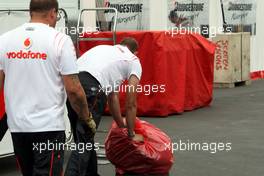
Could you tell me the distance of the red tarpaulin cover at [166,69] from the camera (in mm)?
12297

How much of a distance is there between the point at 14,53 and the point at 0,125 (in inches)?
95.5

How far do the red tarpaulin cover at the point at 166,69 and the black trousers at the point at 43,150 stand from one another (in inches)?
270

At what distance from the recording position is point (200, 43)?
44.1 feet

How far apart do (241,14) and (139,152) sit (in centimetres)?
1436

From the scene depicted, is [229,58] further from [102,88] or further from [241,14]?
[102,88]

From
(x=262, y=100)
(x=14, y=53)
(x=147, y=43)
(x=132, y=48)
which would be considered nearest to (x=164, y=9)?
(x=262, y=100)

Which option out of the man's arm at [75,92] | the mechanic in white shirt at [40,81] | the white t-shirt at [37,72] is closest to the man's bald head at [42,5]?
the mechanic in white shirt at [40,81]

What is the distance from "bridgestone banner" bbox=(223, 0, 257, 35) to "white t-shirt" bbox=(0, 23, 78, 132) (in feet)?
50.4

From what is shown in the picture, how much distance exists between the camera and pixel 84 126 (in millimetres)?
6508

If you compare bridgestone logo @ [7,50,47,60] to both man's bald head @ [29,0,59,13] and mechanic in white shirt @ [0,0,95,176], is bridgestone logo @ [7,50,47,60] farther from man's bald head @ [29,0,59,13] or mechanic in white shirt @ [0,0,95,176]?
man's bald head @ [29,0,59,13]

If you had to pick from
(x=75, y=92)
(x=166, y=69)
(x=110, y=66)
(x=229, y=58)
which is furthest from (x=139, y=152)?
(x=229, y=58)

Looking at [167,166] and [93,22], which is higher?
[93,22]

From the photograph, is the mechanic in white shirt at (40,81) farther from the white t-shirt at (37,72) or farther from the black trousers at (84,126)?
the black trousers at (84,126)

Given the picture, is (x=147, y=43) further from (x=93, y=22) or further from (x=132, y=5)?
(x=132, y=5)
